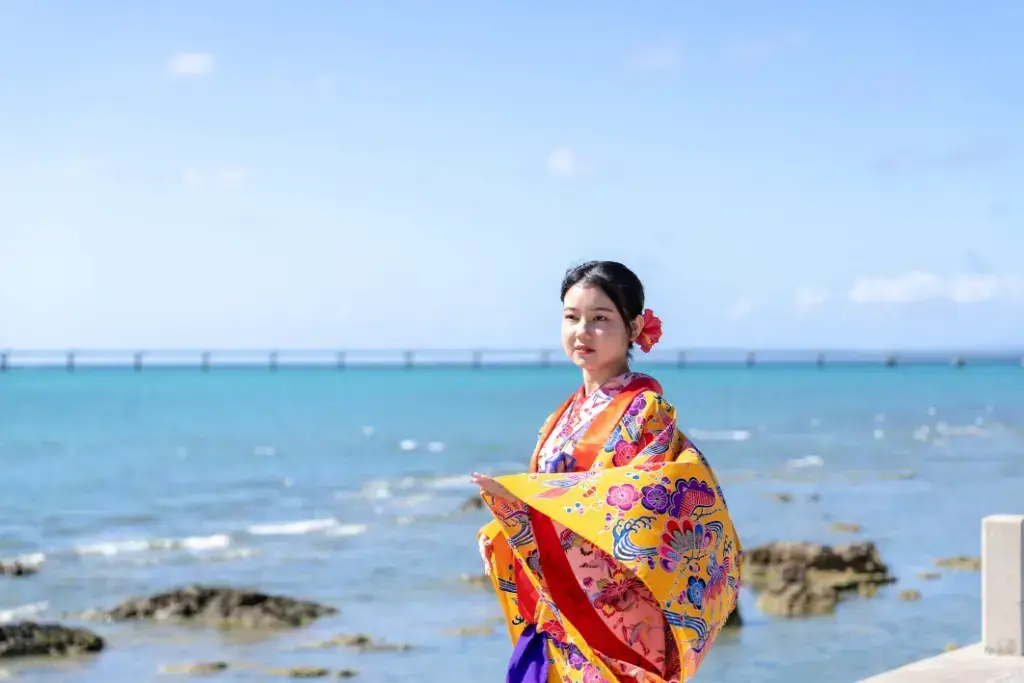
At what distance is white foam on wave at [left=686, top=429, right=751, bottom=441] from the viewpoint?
140ft

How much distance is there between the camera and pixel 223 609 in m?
13.5

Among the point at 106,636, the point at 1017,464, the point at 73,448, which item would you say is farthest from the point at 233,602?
the point at 73,448

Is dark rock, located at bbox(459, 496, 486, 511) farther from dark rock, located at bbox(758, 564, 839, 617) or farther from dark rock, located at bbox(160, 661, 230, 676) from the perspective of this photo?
dark rock, located at bbox(160, 661, 230, 676)

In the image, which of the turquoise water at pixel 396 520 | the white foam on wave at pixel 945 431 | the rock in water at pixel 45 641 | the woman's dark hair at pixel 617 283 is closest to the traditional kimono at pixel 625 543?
the woman's dark hair at pixel 617 283

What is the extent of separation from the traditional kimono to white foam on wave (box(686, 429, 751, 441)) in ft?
127

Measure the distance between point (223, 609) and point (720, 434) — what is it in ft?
109

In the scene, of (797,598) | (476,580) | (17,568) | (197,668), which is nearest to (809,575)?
(797,598)

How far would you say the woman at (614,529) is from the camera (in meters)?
3.84

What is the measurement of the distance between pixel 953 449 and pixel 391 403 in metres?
50.6

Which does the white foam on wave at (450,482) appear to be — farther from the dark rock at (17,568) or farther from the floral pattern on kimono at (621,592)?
the floral pattern on kimono at (621,592)

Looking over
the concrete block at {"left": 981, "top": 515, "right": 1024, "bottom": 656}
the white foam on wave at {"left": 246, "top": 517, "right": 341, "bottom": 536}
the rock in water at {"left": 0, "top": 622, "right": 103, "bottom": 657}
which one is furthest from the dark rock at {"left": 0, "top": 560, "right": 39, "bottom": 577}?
the concrete block at {"left": 981, "top": 515, "right": 1024, "bottom": 656}

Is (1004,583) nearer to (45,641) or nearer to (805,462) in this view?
(45,641)

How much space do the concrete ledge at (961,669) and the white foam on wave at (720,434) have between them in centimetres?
3516

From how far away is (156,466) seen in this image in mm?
37312
